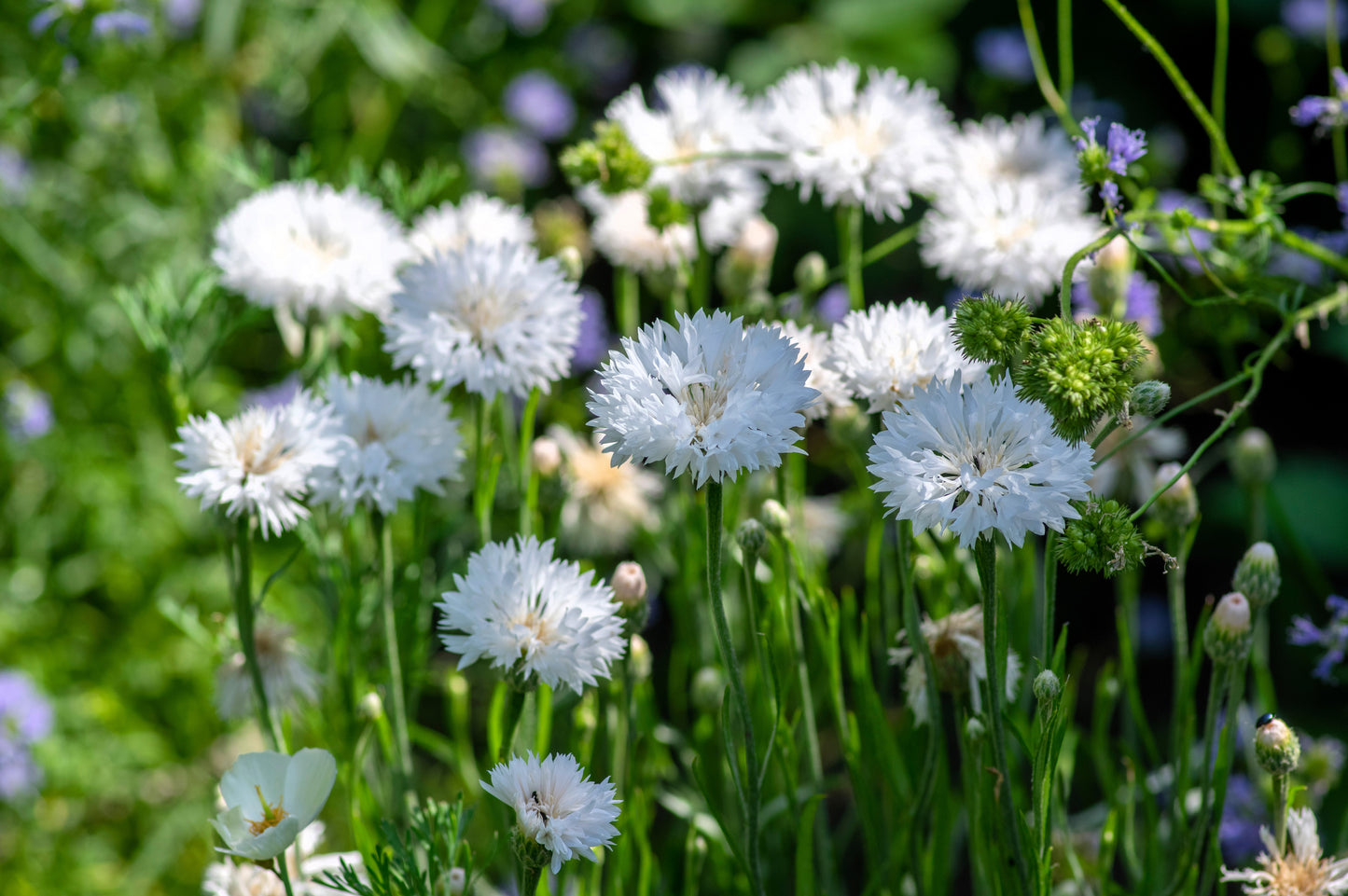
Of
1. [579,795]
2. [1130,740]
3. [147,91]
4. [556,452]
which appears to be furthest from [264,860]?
[147,91]

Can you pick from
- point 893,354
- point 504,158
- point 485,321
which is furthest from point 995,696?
point 504,158

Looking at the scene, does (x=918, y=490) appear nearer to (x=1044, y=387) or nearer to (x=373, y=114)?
(x=1044, y=387)

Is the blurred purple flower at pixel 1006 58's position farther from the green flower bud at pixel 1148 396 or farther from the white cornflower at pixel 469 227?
the green flower bud at pixel 1148 396

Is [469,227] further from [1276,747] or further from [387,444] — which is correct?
[1276,747]

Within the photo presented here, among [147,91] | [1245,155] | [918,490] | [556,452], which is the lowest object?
[918,490]

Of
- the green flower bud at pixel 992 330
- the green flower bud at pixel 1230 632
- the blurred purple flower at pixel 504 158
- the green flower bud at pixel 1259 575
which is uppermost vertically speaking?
the blurred purple flower at pixel 504 158

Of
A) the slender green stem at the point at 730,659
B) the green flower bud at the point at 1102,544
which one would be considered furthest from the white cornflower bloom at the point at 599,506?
the green flower bud at the point at 1102,544
